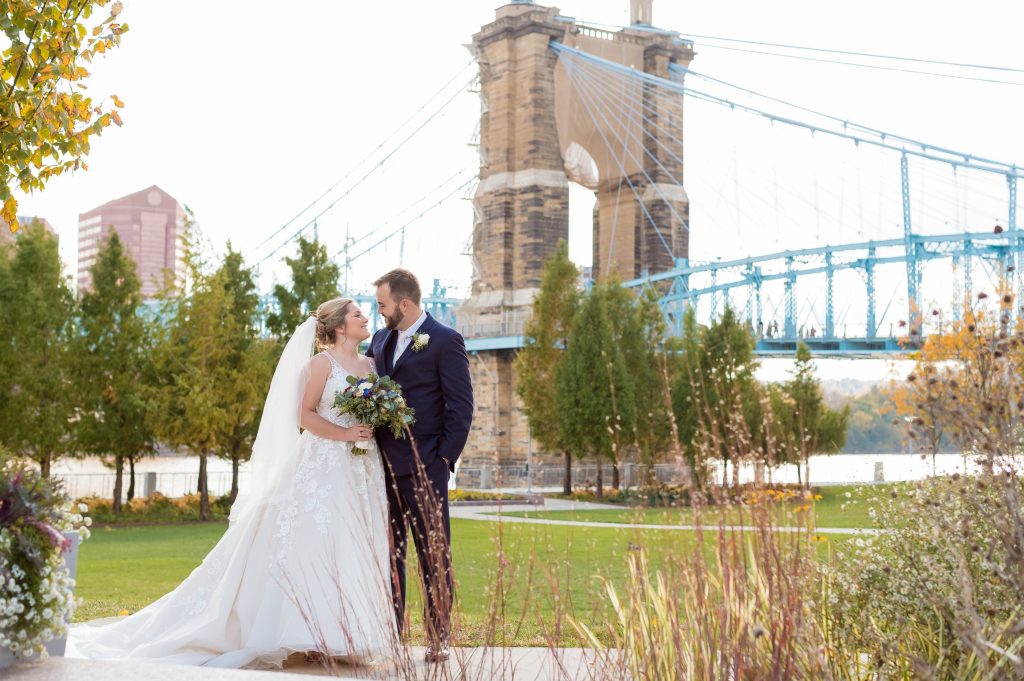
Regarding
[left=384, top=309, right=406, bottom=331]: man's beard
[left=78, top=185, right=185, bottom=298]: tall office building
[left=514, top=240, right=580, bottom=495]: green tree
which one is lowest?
[left=384, top=309, right=406, bottom=331]: man's beard

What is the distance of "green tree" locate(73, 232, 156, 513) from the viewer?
68.7 feet

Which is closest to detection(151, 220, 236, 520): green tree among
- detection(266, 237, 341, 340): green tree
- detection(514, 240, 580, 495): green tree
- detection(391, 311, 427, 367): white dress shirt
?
detection(266, 237, 341, 340): green tree

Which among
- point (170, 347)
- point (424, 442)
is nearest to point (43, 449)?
point (170, 347)

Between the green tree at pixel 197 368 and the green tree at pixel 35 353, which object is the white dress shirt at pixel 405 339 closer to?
the green tree at pixel 197 368

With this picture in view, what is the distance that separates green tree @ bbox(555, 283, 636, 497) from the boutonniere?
19032 mm

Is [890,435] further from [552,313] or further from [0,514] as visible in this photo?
[0,514]

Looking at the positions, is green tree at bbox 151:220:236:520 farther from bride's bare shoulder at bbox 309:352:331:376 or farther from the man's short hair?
the man's short hair

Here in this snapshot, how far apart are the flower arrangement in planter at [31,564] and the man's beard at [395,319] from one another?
2.00m

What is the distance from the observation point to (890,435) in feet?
169

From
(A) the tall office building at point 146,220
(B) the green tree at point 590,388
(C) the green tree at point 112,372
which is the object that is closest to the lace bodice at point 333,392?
(C) the green tree at point 112,372

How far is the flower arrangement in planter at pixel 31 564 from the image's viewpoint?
14.0 feet

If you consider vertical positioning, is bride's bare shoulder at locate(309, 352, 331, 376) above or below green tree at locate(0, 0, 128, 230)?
below

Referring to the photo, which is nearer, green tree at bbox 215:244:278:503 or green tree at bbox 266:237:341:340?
green tree at bbox 215:244:278:503

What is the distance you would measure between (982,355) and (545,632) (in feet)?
5.33
